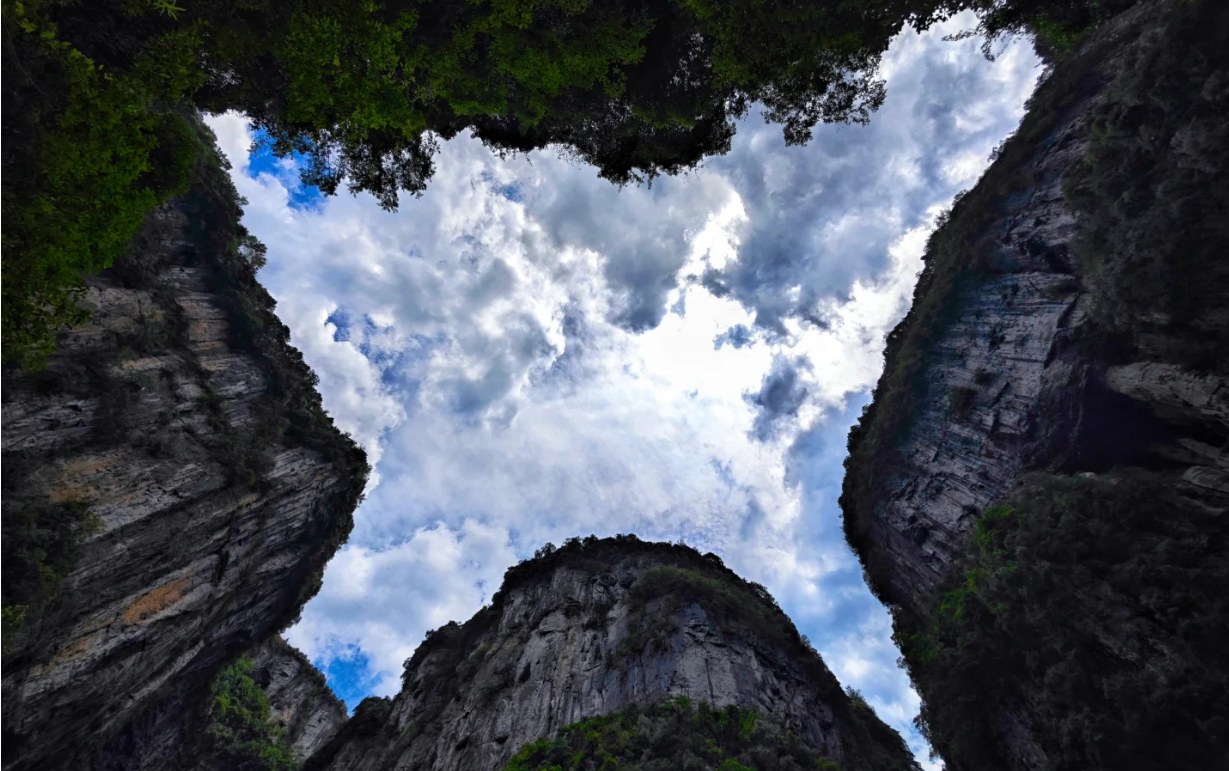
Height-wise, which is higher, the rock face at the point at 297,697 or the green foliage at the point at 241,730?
the rock face at the point at 297,697

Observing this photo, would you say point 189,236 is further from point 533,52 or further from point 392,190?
point 533,52

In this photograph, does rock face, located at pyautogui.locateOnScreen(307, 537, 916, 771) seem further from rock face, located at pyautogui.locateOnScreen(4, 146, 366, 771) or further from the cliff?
rock face, located at pyautogui.locateOnScreen(4, 146, 366, 771)

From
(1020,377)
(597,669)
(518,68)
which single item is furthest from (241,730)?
(1020,377)

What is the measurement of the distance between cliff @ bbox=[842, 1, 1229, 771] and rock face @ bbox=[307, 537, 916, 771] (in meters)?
7.04

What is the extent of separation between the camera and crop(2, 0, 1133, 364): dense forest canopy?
927 centimetres

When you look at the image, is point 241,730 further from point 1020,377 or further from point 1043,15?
point 1043,15

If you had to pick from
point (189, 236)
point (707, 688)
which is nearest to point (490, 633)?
point (707, 688)

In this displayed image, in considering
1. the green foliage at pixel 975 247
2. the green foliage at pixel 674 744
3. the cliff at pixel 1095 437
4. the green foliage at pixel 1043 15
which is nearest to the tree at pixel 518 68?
the green foliage at pixel 1043 15

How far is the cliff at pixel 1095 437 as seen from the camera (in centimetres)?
1251

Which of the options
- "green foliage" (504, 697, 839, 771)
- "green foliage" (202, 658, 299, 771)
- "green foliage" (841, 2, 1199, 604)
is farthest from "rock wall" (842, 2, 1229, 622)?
"green foliage" (202, 658, 299, 771)

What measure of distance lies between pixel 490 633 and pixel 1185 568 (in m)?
36.8

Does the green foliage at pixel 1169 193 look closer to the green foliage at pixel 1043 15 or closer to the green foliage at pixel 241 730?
the green foliage at pixel 1043 15

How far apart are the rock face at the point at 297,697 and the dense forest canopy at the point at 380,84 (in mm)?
35556

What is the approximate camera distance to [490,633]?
116 feet
